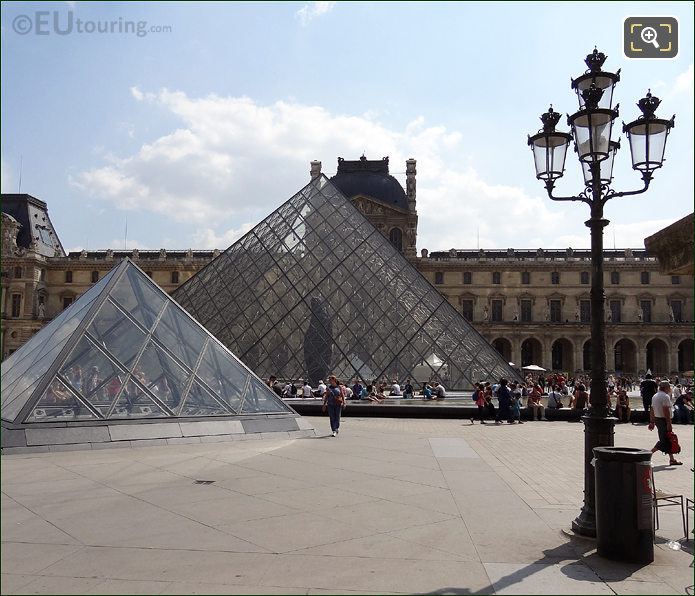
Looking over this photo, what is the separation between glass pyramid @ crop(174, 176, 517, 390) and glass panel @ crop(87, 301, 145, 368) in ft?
30.3

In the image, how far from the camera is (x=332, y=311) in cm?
2014

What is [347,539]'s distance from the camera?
4.20 metres

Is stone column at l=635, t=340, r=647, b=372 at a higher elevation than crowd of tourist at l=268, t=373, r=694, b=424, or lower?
higher

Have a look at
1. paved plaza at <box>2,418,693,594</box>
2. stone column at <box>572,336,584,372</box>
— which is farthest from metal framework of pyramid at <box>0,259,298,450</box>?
stone column at <box>572,336,584,372</box>

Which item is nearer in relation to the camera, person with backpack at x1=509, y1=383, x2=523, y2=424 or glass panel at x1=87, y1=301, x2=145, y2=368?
glass panel at x1=87, y1=301, x2=145, y2=368

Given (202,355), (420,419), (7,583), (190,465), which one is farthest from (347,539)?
(420,419)

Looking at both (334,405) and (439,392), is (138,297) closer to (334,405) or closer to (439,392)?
(334,405)

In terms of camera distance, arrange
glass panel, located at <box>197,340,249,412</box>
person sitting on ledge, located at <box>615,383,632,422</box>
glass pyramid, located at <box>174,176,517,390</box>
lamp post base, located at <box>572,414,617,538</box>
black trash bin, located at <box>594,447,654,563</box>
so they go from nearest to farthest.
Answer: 1. black trash bin, located at <box>594,447,654,563</box>
2. lamp post base, located at <box>572,414,617,538</box>
3. glass panel, located at <box>197,340,249,412</box>
4. person sitting on ledge, located at <box>615,383,632,422</box>
5. glass pyramid, located at <box>174,176,517,390</box>

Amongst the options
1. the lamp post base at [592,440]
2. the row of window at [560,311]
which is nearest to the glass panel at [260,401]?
the lamp post base at [592,440]

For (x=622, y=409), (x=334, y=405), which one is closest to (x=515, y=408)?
(x=622, y=409)

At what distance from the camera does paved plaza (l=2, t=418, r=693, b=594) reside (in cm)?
342

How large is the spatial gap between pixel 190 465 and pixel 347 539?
3.37 m

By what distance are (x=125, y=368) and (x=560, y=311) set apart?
5258cm

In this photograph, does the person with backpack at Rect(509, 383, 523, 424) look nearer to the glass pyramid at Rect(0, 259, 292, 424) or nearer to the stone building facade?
the glass pyramid at Rect(0, 259, 292, 424)
